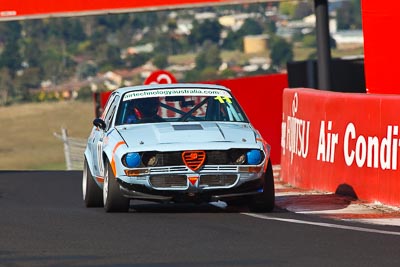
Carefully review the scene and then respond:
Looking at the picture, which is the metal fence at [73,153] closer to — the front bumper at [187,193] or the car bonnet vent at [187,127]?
the car bonnet vent at [187,127]

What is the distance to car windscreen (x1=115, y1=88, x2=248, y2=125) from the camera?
15.4 meters

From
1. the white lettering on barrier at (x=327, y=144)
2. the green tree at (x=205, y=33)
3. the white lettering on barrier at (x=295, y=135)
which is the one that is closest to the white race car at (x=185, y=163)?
the white lettering on barrier at (x=327, y=144)

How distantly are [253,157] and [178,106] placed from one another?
1.43 metres

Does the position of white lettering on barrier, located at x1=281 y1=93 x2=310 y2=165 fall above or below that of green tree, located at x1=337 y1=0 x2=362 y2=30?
above

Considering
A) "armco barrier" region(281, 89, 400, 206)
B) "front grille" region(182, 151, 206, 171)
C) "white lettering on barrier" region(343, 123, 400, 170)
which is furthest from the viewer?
"armco barrier" region(281, 89, 400, 206)

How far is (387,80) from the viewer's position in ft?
65.5

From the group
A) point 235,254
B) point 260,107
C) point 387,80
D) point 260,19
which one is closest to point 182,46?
point 260,19

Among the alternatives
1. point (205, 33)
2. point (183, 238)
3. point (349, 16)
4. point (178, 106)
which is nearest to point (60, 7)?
point (178, 106)

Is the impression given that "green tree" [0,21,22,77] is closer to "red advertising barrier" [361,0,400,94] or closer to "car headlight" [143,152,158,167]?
"red advertising barrier" [361,0,400,94]

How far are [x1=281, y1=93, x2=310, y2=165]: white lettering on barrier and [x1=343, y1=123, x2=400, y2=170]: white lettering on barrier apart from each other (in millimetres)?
1905

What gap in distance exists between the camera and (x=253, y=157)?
14.3 m

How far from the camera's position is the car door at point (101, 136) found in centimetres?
1534

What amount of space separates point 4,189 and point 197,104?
5234mm

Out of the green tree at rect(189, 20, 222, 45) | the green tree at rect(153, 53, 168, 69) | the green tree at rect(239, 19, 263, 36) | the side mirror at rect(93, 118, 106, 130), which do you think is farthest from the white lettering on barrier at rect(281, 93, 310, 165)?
the green tree at rect(189, 20, 222, 45)
